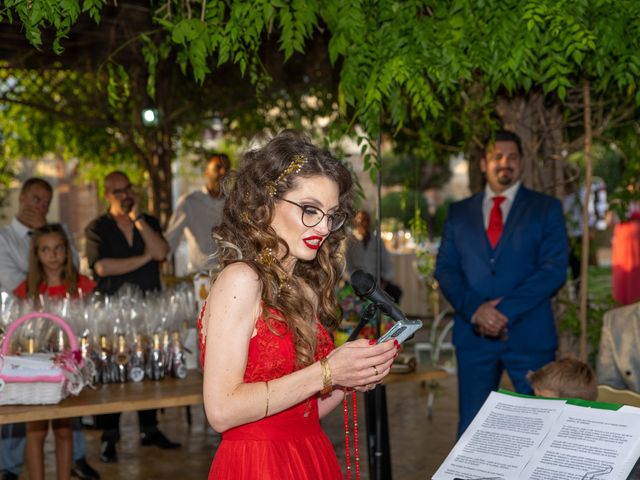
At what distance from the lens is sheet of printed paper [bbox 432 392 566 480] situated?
99.4 inches

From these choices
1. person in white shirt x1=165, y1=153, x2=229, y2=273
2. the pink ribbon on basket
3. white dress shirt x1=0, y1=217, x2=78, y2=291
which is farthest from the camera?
person in white shirt x1=165, y1=153, x2=229, y2=273

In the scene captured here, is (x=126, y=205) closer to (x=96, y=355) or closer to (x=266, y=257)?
(x=96, y=355)

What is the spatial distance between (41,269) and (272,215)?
3.17 meters

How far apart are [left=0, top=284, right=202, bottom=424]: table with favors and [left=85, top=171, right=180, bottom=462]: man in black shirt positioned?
4.18ft

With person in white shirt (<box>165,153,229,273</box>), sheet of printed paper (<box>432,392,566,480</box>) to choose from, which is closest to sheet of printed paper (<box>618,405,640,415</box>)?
sheet of printed paper (<box>432,392,566,480</box>)

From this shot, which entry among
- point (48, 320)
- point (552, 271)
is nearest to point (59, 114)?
point (48, 320)

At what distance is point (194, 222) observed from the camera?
7.28 metres

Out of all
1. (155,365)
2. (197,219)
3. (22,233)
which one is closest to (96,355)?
(155,365)

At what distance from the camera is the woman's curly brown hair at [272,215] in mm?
2369

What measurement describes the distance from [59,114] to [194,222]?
106 inches

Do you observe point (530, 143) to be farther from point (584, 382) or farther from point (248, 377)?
point (248, 377)

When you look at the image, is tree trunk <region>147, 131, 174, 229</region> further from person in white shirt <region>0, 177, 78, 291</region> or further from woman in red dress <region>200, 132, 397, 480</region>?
woman in red dress <region>200, 132, 397, 480</region>

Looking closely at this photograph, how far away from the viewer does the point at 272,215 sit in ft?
7.82

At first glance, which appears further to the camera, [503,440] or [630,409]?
[503,440]
